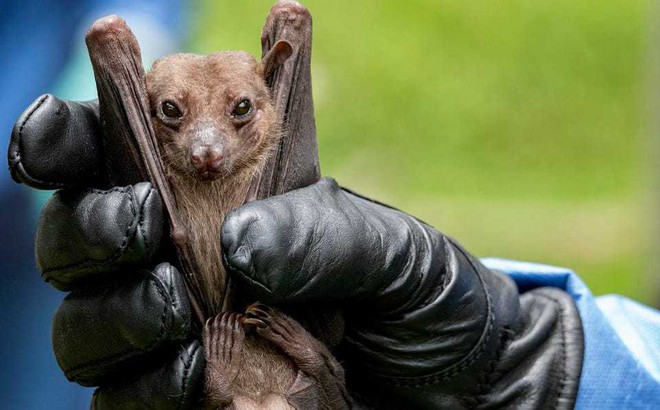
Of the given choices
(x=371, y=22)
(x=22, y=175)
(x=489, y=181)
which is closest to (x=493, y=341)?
(x=22, y=175)

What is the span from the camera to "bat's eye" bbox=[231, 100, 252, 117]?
6.94 feet

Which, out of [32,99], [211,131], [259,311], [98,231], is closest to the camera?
[98,231]

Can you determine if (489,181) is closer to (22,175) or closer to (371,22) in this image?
(371,22)

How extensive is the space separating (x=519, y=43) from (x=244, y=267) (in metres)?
5.30

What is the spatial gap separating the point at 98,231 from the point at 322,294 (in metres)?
0.42

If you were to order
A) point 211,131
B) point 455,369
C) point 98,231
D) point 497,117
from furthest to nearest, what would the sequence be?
point 497,117 → point 455,369 → point 211,131 → point 98,231

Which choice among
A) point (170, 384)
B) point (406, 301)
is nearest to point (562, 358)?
point (406, 301)

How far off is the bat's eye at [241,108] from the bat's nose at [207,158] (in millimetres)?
131

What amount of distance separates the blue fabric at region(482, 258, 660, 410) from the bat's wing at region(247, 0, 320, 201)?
2.38 feet

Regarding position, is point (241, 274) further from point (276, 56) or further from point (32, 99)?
point (32, 99)

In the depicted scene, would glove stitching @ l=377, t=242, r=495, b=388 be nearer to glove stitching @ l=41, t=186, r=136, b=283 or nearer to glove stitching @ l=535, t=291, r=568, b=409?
glove stitching @ l=535, t=291, r=568, b=409

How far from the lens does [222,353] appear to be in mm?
1931

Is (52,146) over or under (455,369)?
over

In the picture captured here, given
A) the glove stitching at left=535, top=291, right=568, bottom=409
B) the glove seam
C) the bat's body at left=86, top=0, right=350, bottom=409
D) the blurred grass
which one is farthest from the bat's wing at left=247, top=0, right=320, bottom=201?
the blurred grass
